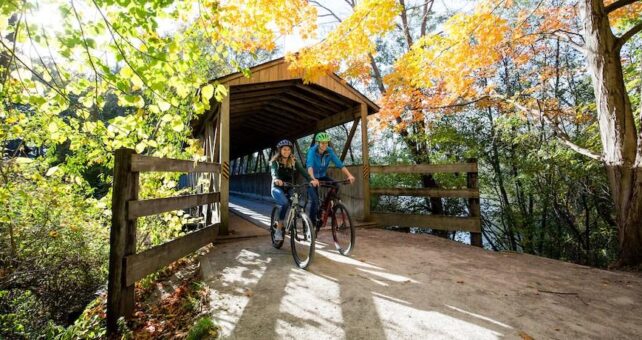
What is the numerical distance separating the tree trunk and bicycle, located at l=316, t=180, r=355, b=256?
13.9ft

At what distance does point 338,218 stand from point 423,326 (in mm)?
2389

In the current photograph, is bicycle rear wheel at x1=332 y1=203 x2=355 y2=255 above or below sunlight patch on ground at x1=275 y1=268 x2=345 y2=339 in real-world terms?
above

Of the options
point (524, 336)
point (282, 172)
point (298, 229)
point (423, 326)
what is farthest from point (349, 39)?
point (524, 336)

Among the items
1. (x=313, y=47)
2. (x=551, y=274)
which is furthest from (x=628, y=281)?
(x=313, y=47)

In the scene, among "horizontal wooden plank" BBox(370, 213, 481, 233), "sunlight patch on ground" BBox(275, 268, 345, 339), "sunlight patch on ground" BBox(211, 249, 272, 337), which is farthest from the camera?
"horizontal wooden plank" BBox(370, 213, 481, 233)

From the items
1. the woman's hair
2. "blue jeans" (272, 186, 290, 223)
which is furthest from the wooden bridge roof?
"blue jeans" (272, 186, 290, 223)

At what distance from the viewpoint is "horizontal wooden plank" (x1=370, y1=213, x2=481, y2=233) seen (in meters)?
6.21

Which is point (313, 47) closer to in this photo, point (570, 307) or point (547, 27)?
point (570, 307)

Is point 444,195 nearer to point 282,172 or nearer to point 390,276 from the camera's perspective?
point 390,276

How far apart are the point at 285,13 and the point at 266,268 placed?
22.3 ft

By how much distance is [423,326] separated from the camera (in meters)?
2.56

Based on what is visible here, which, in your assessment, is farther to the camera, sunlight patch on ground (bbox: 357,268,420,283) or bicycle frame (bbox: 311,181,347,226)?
bicycle frame (bbox: 311,181,347,226)

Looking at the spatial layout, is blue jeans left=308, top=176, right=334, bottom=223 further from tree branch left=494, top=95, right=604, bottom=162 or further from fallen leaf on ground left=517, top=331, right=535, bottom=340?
tree branch left=494, top=95, right=604, bottom=162

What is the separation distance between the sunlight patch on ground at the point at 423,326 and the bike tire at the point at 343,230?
5.83 ft
